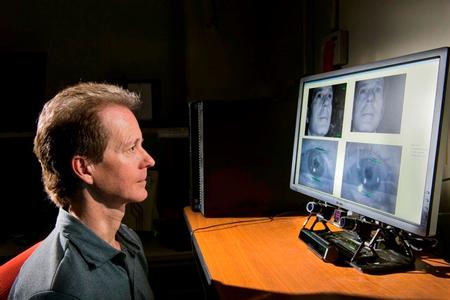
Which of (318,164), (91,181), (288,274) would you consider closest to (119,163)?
(91,181)

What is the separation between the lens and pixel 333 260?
41.9 inches

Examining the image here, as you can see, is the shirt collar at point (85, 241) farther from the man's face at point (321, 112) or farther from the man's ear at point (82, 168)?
the man's face at point (321, 112)

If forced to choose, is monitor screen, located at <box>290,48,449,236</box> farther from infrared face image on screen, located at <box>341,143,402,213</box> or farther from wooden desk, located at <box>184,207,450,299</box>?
wooden desk, located at <box>184,207,450,299</box>

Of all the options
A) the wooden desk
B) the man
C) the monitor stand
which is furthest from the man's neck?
the monitor stand

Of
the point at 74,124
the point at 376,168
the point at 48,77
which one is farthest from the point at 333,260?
the point at 48,77

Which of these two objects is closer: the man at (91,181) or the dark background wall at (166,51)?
the man at (91,181)

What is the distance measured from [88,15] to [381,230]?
6.44ft

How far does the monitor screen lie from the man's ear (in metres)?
0.69

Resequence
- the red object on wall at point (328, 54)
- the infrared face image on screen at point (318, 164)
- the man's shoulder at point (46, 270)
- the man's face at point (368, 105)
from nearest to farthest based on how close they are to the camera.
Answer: the man's shoulder at point (46, 270) → the man's face at point (368, 105) → the infrared face image on screen at point (318, 164) → the red object on wall at point (328, 54)

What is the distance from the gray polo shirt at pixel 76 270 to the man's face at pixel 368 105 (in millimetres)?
705

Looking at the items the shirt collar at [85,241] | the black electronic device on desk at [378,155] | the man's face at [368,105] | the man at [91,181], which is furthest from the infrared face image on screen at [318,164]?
the shirt collar at [85,241]

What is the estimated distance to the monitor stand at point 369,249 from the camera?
1.00 metres

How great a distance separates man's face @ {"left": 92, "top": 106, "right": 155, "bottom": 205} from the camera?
100 cm

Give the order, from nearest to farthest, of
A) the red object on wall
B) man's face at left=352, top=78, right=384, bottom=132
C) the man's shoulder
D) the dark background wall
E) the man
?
1. the man's shoulder
2. the man
3. man's face at left=352, top=78, right=384, bottom=132
4. the red object on wall
5. the dark background wall
